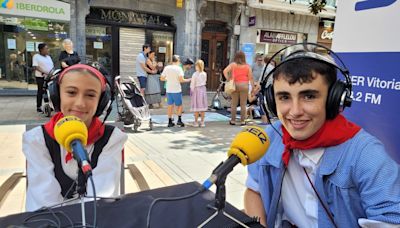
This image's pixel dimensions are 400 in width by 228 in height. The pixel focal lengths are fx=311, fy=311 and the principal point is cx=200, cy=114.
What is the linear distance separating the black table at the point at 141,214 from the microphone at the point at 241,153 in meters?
0.31

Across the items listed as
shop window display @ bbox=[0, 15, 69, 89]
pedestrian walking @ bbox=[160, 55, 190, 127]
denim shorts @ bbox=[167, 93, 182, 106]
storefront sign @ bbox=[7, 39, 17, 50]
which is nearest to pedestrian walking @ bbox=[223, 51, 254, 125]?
pedestrian walking @ bbox=[160, 55, 190, 127]

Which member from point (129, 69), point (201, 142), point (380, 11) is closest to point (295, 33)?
point (129, 69)

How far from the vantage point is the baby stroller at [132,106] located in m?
6.71

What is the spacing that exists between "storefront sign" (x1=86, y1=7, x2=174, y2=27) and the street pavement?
4670 millimetres

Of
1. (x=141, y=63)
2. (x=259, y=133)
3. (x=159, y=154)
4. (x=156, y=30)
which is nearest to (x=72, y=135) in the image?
(x=259, y=133)

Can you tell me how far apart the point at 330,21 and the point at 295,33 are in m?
2.29

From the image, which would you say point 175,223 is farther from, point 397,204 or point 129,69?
point 129,69

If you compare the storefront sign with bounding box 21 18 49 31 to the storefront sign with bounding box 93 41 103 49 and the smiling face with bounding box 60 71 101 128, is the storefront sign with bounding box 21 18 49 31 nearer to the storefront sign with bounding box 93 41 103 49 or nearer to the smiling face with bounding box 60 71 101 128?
the storefront sign with bounding box 93 41 103 49

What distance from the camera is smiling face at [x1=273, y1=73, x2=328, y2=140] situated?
141cm

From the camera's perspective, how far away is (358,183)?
129cm

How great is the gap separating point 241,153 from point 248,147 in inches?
1.5

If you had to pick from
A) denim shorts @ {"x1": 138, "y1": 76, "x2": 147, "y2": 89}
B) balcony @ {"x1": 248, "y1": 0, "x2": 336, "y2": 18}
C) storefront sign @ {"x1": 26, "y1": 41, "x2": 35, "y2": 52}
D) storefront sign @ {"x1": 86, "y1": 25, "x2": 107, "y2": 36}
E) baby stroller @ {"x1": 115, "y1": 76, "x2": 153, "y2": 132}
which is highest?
balcony @ {"x1": 248, "y1": 0, "x2": 336, "y2": 18}

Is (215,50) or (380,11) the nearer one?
(380,11)

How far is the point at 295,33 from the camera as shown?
1662cm
